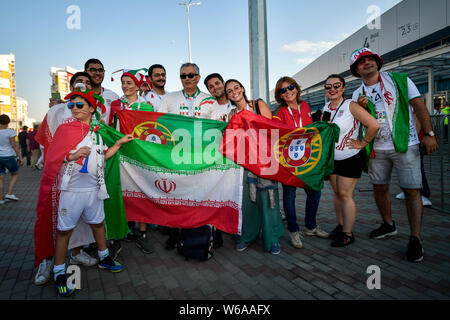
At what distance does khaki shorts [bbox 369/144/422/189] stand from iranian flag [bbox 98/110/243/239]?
185cm

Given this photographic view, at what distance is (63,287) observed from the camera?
2609 mm

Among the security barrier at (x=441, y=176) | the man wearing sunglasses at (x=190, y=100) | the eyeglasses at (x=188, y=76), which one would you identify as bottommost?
the security barrier at (x=441, y=176)

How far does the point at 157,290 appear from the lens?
2.66 m

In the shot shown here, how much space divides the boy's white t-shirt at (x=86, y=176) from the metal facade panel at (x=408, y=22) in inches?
712

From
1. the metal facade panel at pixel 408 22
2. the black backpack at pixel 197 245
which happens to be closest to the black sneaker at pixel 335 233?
the black backpack at pixel 197 245

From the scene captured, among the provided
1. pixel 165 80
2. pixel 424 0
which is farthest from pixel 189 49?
pixel 165 80

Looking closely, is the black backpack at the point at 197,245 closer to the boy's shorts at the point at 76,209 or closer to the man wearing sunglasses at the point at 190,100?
the boy's shorts at the point at 76,209

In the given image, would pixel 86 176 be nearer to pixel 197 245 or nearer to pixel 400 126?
pixel 197 245

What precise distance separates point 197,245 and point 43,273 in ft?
5.59

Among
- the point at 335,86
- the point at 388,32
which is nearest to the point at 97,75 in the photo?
the point at 335,86

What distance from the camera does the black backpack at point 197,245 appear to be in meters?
3.27

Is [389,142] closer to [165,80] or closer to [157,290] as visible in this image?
[157,290]

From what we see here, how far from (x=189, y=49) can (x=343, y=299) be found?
27719 millimetres

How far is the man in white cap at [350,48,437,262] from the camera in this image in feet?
10.3
